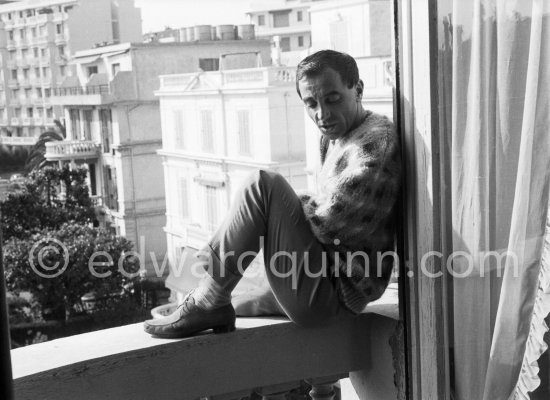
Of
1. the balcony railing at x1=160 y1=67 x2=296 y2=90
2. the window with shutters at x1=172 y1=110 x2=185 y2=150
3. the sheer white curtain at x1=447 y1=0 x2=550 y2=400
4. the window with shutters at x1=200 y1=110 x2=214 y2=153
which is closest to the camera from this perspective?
the sheer white curtain at x1=447 y1=0 x2=550 y2=400

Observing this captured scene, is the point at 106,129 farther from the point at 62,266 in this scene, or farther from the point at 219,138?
the point at 62,266

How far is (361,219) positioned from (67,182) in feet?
39.6

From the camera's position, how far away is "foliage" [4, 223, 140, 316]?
10.7 meters

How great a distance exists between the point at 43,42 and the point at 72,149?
4.77 metres

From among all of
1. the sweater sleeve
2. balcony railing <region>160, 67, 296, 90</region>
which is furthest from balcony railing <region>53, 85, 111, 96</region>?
the sweater sleeve

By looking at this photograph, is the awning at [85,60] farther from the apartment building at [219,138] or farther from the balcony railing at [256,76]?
the balcony railing at [256,76]

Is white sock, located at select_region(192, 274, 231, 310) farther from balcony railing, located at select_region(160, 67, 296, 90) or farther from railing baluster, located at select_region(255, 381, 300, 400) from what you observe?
balcony railing, located at select_region(160, 67, 296, 90)

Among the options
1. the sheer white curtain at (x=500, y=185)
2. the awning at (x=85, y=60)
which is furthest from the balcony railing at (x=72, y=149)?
the sheer white curtain at (x=500, y=185)

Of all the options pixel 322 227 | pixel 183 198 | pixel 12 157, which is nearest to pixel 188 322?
pixel 322 227

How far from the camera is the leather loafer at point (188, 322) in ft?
4.94

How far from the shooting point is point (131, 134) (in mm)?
15438

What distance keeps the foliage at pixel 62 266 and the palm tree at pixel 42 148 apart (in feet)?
14.4

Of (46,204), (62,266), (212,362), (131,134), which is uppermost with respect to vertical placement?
(212,362)

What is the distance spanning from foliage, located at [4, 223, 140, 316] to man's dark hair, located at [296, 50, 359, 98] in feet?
30.6
